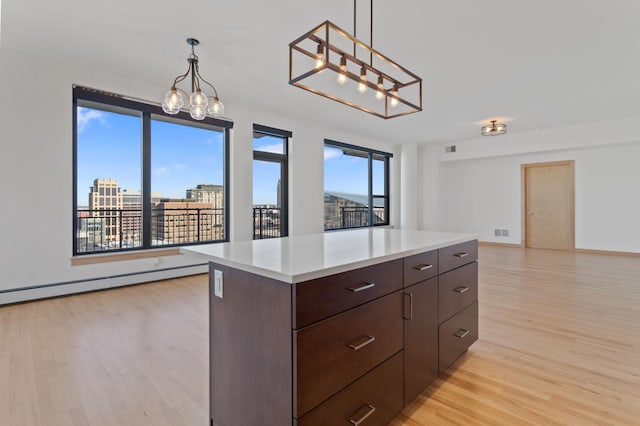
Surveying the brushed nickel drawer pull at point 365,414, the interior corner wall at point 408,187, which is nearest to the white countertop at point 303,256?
the brushed nickel drawer pull at point 365,414

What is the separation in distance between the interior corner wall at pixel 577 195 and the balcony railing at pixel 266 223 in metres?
4.31

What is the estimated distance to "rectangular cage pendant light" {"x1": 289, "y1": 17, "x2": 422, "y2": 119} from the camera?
1745 millimetres

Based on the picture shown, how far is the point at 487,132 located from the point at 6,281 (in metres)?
7.27

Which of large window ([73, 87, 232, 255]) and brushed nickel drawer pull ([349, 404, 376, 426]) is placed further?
large window ([73, 87, 232, 255])

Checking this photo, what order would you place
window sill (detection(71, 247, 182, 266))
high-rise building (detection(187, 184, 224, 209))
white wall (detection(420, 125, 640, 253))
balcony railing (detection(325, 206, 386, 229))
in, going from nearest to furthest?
window sill (detection(71, 247, 182, 266)), high-rise building (detection(187, 184, 224, 209)), white wall (detection(420, 125, 640, 253)), balcony railing (detection(325, 206, 386, 229))

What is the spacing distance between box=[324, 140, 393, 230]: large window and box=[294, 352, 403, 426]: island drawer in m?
5.25

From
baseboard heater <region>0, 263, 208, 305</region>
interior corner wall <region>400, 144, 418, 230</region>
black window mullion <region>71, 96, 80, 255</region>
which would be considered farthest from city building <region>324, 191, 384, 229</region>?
black window mullion <region>71, 96, 80, 255</region>

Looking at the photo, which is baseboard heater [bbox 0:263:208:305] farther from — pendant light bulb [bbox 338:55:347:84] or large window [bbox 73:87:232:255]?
pendant light bulb [bbox 338:55:347:84]

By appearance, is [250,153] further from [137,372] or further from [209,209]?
[137,372]

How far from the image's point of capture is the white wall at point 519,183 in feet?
19.3

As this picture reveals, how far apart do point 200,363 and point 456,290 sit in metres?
1.72

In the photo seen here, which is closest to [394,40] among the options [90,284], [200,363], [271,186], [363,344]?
[363,344]

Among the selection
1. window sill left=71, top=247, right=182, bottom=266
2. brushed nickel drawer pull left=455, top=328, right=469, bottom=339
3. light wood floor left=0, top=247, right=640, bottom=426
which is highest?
window sill left=71, top=247, right=182, bottom=266

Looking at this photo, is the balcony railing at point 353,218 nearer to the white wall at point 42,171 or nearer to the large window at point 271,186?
the large window at point 271,186
